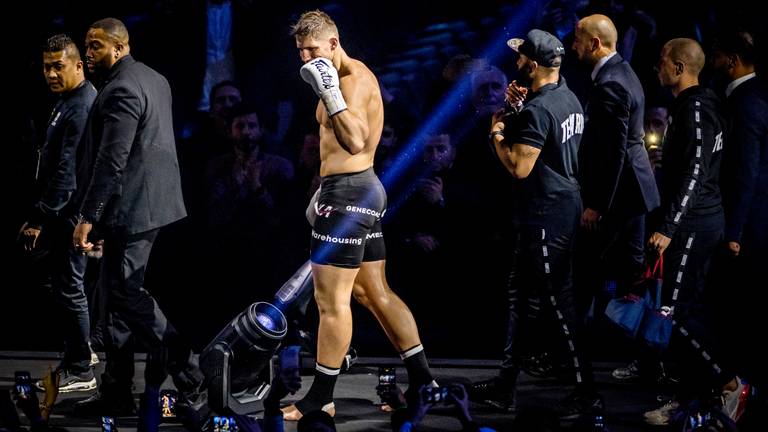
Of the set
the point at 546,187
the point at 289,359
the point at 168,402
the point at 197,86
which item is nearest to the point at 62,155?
the point at 168,402

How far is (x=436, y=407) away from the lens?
5090mm

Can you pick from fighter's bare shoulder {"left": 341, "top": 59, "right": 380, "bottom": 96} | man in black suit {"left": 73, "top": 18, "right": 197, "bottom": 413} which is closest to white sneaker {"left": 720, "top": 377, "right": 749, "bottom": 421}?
fighter's bare shoulder {"left": 341, "top": 59, "right": 380, "bottom": 96}

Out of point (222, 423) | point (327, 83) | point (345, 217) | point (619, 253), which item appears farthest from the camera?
point (619, 253)

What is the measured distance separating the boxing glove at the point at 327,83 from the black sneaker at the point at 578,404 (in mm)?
1732

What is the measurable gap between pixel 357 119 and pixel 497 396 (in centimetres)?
A: 157

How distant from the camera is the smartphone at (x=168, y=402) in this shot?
481 centimetres

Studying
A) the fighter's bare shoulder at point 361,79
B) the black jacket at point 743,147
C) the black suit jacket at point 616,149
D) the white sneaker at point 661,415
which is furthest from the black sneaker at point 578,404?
the fighter's bare shoulder at point 361,79

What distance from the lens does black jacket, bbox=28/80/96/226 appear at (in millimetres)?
5578

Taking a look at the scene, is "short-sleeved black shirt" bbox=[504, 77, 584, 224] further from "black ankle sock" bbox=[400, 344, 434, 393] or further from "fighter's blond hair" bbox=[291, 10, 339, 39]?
"fighter's blond hair" bbox=[291, 10, 339, 39]

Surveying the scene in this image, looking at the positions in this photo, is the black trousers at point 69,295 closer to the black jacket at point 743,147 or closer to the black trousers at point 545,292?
the black trousers at point 545,292

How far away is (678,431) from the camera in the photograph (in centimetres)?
356

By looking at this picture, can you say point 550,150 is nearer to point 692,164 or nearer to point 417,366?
point 692,164

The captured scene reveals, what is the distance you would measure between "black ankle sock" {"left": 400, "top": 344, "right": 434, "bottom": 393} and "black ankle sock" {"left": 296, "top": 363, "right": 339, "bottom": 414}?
35 cm

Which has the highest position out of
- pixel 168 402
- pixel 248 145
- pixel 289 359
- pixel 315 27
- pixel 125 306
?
pixel 315 27
